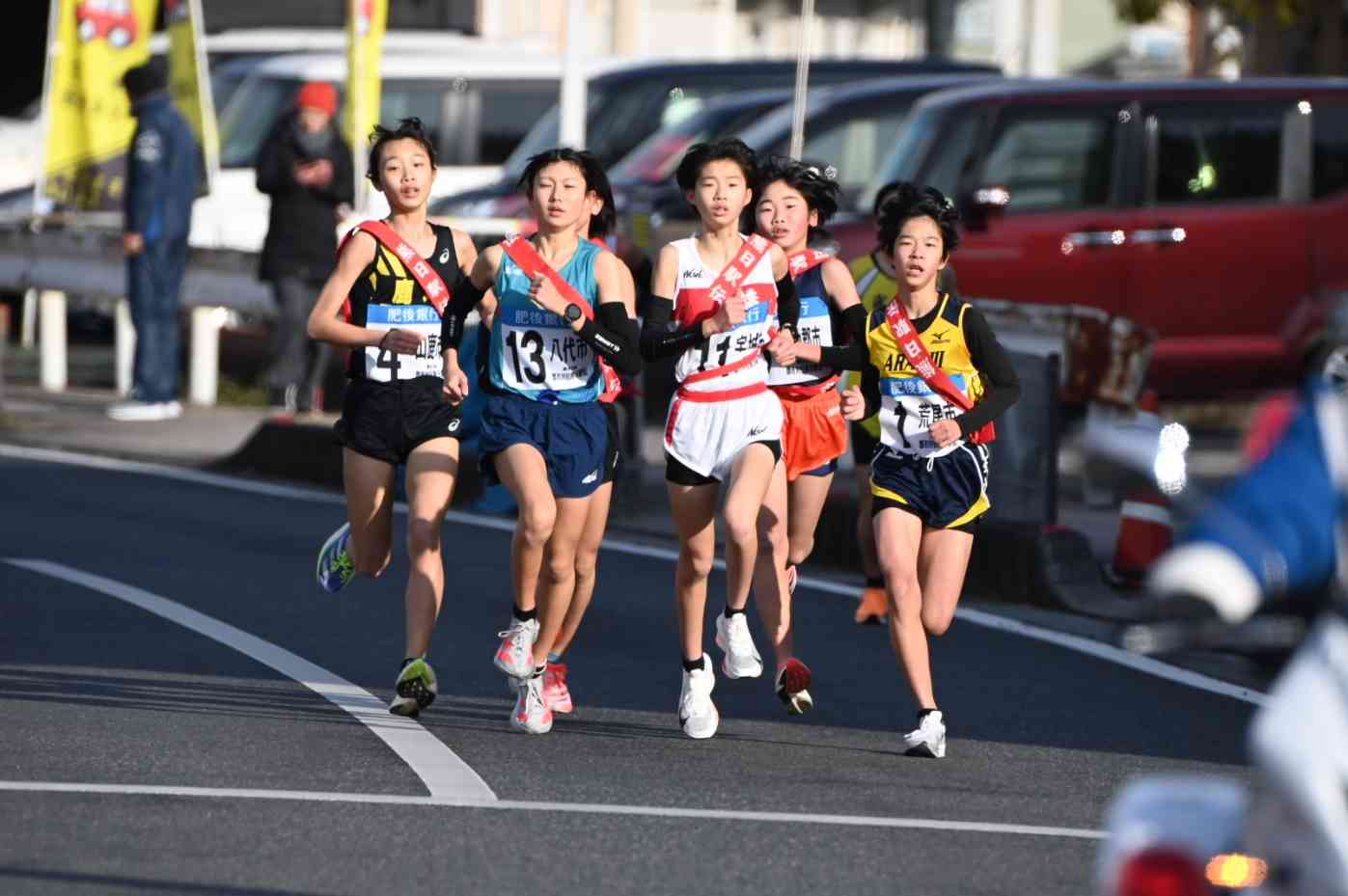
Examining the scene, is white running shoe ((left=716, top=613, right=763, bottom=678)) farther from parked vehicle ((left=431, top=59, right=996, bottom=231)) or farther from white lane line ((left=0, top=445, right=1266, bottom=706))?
parked vehicle ((left=431, top=59, right=996, bottom=231))

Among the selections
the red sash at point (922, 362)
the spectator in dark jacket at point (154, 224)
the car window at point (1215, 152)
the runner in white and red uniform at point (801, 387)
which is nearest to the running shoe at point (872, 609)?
the runner in white and red uniform at point (801, 387)

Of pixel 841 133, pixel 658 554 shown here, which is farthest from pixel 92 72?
pixel 658 554

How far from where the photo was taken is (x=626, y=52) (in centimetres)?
4150

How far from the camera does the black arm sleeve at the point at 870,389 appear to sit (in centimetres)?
844

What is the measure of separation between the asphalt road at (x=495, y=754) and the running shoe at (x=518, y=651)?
0.21 m

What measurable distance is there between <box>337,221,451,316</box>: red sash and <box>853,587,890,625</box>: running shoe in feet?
9.62

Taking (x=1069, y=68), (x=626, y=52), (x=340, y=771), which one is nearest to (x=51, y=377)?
(x=340, y=771)

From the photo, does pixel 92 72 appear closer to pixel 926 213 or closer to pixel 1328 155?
pixel 1328 155

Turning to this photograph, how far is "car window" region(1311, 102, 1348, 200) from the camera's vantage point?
1684 cm

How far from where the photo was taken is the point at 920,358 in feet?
27.2

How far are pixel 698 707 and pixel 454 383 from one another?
116 cm

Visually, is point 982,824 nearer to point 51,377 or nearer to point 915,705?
point 915,705

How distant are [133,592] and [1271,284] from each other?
7.88 m

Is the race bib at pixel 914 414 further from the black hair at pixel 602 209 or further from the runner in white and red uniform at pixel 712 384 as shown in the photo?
the black hair at pixel 602 209
